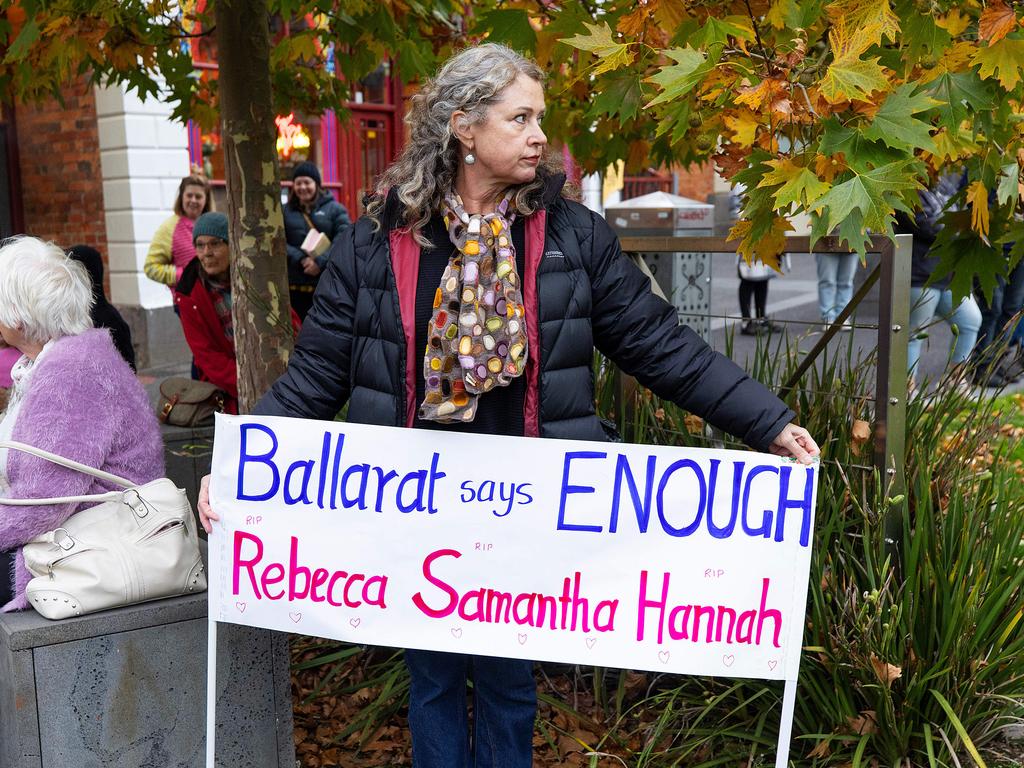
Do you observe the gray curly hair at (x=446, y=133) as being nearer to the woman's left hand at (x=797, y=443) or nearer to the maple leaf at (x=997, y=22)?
the woman's left hand at (x=797, y=443)

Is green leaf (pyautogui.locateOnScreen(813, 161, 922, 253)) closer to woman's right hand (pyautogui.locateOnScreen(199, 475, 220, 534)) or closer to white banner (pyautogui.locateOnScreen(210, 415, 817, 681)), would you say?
white banner (pyautogui.locateOnScreen(210, 415, 817, 681))

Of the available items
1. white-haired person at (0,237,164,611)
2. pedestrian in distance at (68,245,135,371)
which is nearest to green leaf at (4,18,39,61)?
pedestrian in distance at (68,245,135,371)

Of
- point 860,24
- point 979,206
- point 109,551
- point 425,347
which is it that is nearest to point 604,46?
point 860,24

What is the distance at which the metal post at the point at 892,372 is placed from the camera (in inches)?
123

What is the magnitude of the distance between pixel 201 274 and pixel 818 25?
133 inches

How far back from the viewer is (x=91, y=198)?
1133 centimetres

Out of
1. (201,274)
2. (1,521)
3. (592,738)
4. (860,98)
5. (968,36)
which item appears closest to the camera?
(860,98)

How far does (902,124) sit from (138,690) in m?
2.30

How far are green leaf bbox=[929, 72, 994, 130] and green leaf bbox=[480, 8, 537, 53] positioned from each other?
4.58 ft

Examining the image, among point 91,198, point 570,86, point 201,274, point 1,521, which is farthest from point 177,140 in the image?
point 1,521

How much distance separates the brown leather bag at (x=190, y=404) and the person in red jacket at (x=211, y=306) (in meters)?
0.13

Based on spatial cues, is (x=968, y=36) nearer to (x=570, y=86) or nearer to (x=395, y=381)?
(x=570, y=86)

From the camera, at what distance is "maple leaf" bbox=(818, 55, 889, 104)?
2395mm

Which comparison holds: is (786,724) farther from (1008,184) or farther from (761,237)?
(1008,184)
